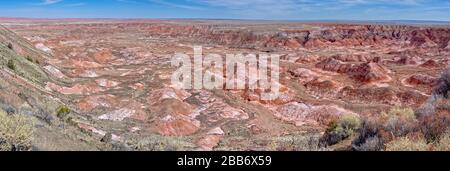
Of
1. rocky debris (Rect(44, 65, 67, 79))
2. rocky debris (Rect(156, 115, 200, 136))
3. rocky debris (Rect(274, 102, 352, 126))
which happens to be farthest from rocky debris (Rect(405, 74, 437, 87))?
rocky debris (Rect(44, 65, 67, 79))

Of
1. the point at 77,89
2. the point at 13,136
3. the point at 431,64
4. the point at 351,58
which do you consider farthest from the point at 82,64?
the point at 431,64

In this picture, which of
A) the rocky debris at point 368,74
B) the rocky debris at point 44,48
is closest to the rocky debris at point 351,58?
the rocky debris at point 368,74

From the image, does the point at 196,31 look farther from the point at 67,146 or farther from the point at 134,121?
the point at 67,146

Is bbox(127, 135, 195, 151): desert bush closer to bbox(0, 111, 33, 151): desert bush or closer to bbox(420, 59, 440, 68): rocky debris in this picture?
bbox(0, 111, 33, 151): desert bush

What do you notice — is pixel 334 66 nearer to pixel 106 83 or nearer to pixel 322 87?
pixel 322 87

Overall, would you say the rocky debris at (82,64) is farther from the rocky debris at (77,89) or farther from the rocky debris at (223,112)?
the rocky debris at (223,112)
